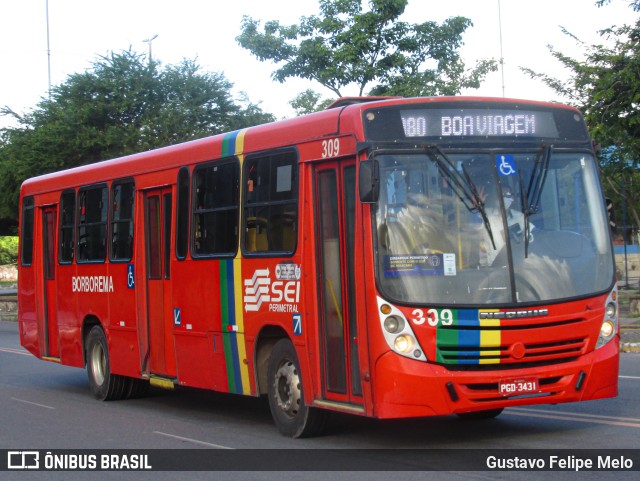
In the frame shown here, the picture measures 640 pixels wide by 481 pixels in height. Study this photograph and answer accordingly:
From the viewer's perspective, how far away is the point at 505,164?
959 centimetres

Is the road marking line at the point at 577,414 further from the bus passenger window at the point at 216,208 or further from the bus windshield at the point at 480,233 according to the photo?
the bus passenger window at the point at 216,208

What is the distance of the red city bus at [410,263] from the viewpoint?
29.7 feet

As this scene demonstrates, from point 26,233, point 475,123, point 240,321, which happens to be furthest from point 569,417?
point 26,233

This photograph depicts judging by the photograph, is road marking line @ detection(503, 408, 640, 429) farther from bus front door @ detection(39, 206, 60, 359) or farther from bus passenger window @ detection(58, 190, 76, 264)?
bus front door @ detection(39, 206, 60, 359)

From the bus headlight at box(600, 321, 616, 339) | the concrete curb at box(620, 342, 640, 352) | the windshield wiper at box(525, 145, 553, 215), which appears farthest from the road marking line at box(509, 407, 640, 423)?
the concrete curb at box(620, 342, 640, 352)

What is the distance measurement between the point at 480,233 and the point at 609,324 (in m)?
1.46

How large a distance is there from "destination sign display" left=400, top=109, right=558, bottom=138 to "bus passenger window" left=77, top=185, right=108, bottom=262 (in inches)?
271

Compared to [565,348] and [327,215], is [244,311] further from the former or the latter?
[565,348]

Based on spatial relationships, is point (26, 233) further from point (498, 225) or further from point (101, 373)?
point (498, 225)

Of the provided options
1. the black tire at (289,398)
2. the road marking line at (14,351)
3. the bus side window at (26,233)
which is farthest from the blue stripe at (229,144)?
the road marking line at (14,351)

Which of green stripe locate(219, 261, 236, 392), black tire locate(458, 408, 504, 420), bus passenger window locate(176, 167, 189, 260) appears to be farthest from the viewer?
bus passenger window locate(176, 167, 189, 260)

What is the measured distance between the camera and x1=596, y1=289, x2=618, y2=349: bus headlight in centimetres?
952

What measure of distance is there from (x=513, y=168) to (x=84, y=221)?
320 inches

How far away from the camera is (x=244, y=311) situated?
1140 cm
